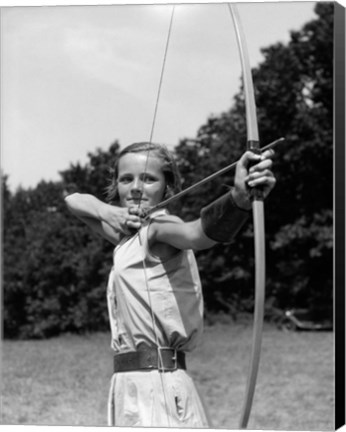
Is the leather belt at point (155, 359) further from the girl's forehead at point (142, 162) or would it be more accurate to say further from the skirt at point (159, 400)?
the girl's forehead at point (142, 162)

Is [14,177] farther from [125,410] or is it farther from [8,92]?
[125,410]

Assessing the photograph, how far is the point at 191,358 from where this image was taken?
612 cm

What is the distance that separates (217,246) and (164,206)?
1885 mm

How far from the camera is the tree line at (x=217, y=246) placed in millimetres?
3008

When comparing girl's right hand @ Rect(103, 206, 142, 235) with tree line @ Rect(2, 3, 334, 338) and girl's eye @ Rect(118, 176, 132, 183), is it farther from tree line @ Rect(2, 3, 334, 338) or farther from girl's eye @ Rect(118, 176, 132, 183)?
tree line @ Rect(2, 3, 334, 338)

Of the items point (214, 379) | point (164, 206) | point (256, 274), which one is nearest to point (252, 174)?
point (256, 274)

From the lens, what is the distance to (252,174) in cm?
128

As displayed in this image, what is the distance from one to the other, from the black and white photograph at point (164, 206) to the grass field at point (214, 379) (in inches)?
0.8

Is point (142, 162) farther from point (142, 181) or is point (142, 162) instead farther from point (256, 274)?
point (256, 274)

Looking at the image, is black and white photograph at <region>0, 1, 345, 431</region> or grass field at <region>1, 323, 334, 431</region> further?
grass field at <region>1, 323, 334, 431</region>

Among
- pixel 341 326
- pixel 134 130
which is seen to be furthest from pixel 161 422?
pixel 134 130

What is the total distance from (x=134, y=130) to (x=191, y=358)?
3.96 meters

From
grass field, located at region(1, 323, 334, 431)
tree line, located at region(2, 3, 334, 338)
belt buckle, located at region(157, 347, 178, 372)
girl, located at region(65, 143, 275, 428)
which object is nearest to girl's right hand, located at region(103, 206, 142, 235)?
girl, located at region(65, 143, 275, 428)

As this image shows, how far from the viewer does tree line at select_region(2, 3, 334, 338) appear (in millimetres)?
3008
